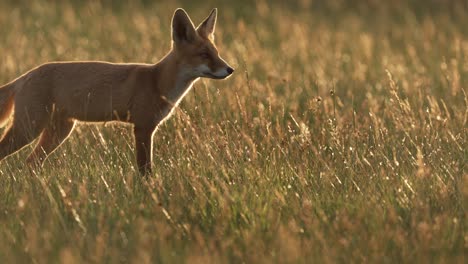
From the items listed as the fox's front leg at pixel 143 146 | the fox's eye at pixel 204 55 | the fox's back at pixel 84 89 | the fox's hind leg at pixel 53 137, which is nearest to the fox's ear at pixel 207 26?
the fox's eye at pixel 204 55

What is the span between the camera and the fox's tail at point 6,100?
817 centimetres

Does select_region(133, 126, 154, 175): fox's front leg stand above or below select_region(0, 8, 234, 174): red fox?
below

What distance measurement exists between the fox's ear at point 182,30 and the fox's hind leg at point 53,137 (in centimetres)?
118

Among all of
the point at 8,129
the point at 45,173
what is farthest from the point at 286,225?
the point at 8,129

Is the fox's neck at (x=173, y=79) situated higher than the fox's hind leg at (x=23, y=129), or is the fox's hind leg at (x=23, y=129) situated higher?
the fox's neck at (x=173, y=79)

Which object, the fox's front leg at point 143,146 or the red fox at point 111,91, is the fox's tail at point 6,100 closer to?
the red fox at point 111,91

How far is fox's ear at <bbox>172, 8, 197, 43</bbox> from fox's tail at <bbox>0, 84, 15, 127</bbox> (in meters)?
1.49

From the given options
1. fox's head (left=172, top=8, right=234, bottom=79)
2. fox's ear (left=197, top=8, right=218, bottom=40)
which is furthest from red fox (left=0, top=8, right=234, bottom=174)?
fox's ear (left=197, top=8, right=218, bottom=40)

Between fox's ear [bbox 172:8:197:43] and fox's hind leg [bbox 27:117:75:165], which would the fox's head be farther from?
fox's hind leg [bbox 27:117:75:165]

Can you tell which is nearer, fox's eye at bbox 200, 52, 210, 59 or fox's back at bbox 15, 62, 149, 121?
fox's back at bbox 15, 62, 149, 121

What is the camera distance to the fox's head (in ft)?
26.1

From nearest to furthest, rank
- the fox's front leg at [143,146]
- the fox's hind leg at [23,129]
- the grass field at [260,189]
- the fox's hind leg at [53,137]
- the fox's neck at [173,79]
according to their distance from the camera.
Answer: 1. the grass field at [260,189]
2. the fox's front leg at [143,146]
3. the fox's hind leg at [23,129]
4. the fox's neck at [173,79]
5. the fox's hind leg at [53,137]

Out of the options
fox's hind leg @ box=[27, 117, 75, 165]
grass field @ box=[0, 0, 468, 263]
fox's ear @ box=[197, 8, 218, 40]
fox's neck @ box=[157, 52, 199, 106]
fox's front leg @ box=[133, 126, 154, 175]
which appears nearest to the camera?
grass field @ box=[0, 0, 468, 263]

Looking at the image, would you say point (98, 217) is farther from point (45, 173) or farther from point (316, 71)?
point (316, 71)
